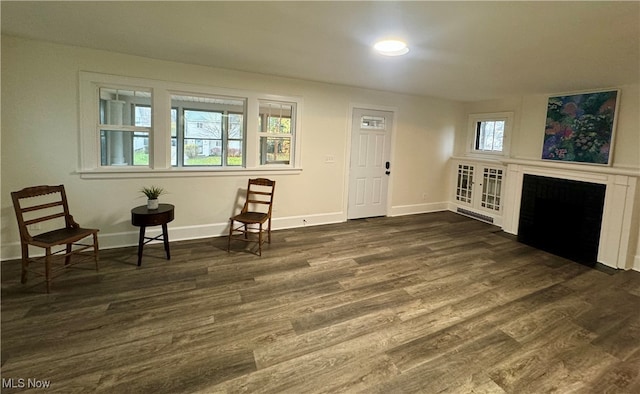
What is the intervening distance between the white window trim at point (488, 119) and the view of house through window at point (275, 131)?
152 inches

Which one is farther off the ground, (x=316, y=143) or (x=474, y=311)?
(x=316, y=143)

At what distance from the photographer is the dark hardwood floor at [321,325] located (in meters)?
1.90

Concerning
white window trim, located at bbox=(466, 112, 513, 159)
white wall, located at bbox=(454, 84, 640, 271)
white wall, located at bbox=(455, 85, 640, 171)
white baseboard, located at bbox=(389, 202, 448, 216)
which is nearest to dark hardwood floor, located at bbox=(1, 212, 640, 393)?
white wall, located at bbox=(454, 84, 640, 271)

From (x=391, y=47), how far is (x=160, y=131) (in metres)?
2.95

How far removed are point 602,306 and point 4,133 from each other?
6.18 m

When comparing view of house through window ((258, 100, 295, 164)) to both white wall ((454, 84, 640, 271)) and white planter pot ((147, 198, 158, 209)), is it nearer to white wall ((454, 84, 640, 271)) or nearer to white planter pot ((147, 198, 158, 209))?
white planter pot ((147, 198, 158, 209))

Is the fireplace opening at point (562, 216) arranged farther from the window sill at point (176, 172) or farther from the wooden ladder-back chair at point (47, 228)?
the wooden ladder-back chair at point (47, 228)

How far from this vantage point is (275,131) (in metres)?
4.75

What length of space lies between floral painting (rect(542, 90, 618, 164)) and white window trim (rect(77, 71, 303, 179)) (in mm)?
3837

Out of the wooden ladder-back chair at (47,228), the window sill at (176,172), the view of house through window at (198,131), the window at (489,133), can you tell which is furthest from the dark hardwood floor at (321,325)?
the view of house through window at (198,131)

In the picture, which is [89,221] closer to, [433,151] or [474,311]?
[474,311]


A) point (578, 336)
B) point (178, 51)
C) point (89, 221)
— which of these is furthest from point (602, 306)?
point (89, 221)

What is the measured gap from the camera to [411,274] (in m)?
3.42

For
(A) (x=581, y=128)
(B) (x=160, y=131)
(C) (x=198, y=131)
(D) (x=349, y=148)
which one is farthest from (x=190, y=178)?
(A) (x=581, y=128)
